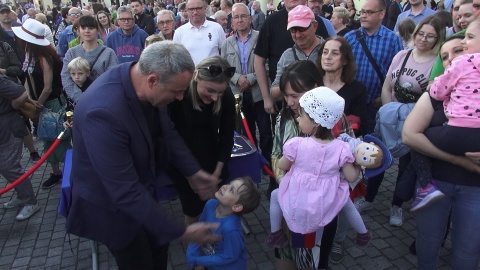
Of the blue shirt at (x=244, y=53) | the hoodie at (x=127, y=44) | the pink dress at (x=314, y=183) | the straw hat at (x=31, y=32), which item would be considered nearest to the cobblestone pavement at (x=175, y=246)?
the pink dress at (x=314, y=183)

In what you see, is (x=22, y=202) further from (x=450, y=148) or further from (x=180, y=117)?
(x=450, y=148)

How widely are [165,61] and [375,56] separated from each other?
2767 millimetres

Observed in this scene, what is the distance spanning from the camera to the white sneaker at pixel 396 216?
12.2 feet

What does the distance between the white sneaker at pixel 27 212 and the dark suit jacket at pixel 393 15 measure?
25.7 ft

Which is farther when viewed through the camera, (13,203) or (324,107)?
(13,203)

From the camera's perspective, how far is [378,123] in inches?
130

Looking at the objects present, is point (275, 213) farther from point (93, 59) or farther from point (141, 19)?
point (141, 19)

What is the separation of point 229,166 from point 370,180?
160cm

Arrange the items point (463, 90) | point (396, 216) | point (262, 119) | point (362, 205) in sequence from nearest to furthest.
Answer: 1. point (463, 90)
2. point (396, 216)
3. point (362, 205)
4. point (262, 119)

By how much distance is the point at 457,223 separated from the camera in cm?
238

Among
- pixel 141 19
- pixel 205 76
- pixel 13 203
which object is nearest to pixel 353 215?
pixel 205 76

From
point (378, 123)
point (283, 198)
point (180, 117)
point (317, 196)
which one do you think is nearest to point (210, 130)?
point (180, 117)

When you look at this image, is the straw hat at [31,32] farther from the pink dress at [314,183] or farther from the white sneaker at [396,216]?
the white sneaker at [396,216]

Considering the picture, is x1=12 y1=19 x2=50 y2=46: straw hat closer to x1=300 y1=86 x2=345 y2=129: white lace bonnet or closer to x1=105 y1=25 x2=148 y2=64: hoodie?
x1=105 y1=25 x2=148 y2=64: hoodie
